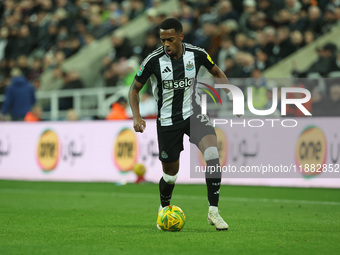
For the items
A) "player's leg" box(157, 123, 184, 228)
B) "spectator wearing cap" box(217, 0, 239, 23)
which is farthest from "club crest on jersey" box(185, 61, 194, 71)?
"spectator wearing cap" box(217, 0, 239, 23)

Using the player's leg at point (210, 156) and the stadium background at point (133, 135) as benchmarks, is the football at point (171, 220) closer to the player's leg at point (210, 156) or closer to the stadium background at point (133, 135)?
the stadium background at point (133, 135)

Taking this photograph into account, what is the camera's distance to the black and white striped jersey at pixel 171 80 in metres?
8.48

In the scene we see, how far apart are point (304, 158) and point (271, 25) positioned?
4888mm

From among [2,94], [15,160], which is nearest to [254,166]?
[15,160]

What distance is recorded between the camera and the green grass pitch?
6.96 metres

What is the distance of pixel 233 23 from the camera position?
18.5 meters

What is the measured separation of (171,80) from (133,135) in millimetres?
8550

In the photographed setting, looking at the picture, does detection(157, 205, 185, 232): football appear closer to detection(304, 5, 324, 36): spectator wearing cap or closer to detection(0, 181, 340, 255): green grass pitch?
detection(0, 181, 340, 255): green grass pitch

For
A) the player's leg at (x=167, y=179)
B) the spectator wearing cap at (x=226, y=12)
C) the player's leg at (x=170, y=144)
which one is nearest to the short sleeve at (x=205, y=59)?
the player's leg at (x=170, y=144)

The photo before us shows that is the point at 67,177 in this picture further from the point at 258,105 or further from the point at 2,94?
the point at 2,94

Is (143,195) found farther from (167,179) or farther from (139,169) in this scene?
(167,179)

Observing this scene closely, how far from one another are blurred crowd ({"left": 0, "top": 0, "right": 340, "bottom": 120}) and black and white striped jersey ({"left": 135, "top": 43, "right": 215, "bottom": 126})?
690cm

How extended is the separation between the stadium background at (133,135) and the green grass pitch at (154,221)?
2cm

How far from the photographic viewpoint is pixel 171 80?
8.48m
